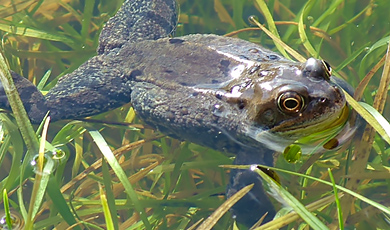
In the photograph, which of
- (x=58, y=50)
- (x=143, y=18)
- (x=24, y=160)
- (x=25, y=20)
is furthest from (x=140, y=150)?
(x=25, y=20)

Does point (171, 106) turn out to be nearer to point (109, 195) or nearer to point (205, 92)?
point (205, 92)

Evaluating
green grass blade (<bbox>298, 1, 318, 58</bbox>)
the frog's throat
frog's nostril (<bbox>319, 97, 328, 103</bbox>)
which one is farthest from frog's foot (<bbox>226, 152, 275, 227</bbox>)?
green grass blade (<bbox>298, 1, 318, 58</bbox>)

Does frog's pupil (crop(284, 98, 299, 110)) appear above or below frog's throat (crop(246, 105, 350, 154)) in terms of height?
above

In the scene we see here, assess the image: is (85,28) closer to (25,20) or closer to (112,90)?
(25,20)

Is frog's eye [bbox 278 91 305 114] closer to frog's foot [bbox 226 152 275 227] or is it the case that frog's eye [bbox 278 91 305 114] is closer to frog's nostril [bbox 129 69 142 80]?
frog's foot [bbox 226 152 275 227]

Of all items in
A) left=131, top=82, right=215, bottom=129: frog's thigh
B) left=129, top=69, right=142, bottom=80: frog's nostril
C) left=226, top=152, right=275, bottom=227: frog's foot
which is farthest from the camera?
left=129, top=69, right=142, bottom=80: frog's nostril

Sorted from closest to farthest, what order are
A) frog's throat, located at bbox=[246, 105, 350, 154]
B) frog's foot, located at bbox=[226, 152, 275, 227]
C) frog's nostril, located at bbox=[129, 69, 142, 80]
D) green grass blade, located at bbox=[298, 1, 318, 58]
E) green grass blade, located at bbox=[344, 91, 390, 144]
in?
green grass blade, located at bbox=[344, 91, 390, 144] < frog's throat, located at bbox=[246, 105, 350, 154] < frog's foot, located at bbox=[226, 152, 275, 227] < frog's nostril, located at bbox=[129, 69, 142, 80] < green grass blade, located at bbox=[298, 1, 318, 58]

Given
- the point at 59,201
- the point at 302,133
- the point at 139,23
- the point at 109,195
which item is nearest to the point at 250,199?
the point at 302,133
